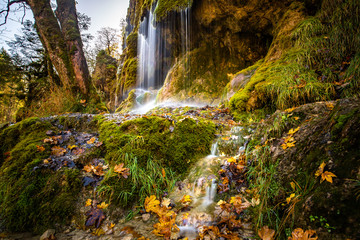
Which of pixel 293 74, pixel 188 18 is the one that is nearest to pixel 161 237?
pixel 293 74

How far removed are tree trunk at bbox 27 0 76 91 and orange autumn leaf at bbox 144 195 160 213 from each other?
6343 mm

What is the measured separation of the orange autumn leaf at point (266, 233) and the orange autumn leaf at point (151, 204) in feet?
3.73

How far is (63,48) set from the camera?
21.0ft

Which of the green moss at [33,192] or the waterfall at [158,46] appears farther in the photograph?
the waterfall at [158,46]

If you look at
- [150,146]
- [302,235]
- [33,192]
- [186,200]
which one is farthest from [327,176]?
[33,192]

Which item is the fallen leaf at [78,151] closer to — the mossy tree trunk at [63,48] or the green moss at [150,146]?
the green moss at [150,146]

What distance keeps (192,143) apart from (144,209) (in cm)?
130

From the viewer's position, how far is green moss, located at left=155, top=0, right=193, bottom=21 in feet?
28.6

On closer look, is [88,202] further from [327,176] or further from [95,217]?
[327,176]

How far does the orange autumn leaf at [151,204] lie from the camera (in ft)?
6.05

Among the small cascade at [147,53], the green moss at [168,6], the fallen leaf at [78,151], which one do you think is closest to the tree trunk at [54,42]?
the fallen leaf at [78,151]

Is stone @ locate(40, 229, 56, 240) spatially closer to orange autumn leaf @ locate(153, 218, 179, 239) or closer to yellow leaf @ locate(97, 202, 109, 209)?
yellow leaf @ locate(97, 202, 109, 209)

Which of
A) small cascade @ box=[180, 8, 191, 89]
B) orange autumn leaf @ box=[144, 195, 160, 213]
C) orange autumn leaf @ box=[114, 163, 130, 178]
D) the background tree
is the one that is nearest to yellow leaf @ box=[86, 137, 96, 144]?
orange autumn leaf @ box=[114, 163, 130, 178]

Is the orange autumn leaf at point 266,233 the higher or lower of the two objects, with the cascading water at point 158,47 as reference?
lower
